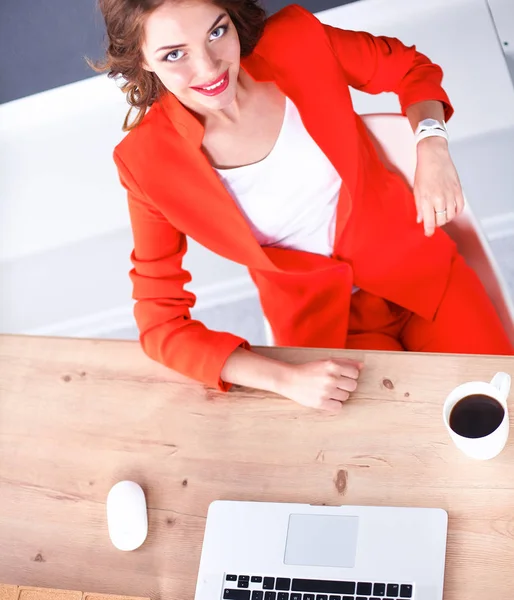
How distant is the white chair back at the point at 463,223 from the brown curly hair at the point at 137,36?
0.90 ft

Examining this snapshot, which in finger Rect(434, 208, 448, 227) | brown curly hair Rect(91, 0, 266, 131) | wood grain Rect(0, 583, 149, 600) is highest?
brown curly hair Rect(91, 0, 266, 131)

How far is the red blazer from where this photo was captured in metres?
1.29

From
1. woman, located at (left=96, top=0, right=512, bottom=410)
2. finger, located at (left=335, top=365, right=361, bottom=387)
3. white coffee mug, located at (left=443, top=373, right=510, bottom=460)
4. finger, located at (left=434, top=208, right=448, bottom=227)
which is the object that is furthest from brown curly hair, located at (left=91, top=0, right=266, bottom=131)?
white coffee mug, located at (left=443, top=373, right=510, bottom=460)

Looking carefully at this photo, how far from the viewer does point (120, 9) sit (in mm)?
1115

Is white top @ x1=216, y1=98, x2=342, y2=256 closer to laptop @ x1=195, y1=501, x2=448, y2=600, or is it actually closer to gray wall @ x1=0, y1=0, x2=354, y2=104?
laptop @ x1=195, y1=501, x2=448, y2=600

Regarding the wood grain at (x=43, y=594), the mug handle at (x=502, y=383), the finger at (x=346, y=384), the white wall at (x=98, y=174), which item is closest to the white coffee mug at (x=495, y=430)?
the mug handle at (x=502, y=383)

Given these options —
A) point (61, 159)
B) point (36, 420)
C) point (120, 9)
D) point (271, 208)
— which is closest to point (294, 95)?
point (271, 208)

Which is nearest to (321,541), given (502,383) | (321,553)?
(321,553)

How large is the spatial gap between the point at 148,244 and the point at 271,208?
208 mm

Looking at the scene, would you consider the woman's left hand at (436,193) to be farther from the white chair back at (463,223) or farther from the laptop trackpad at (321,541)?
the laptop trackpad at (321,541)

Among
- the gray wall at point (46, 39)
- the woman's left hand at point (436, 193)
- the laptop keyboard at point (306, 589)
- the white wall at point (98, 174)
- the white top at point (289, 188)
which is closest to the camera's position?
the laptop keyboard at point (306, 589)

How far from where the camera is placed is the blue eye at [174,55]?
1145 mm

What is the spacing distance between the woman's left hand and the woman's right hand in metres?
0.23

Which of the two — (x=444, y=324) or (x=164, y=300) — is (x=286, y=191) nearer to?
(x=164, y=300)
